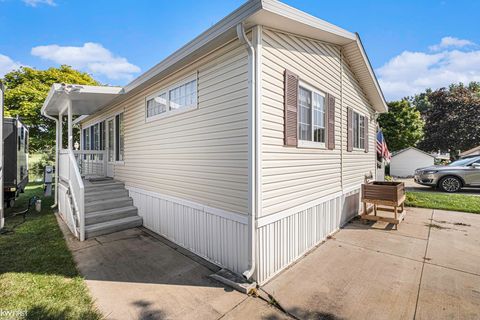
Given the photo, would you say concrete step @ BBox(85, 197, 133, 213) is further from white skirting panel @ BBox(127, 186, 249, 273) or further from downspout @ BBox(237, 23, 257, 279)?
downspout @ BBox(237, 23, 257, 279)

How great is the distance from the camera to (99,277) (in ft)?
11.4

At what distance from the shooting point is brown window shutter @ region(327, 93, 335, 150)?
4.98m

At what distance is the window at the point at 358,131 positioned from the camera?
267 inches

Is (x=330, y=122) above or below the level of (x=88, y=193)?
above

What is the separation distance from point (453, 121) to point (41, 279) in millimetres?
34171

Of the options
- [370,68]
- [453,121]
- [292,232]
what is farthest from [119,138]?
[453,121]

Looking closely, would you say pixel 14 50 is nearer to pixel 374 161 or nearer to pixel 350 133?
pixel 350 133

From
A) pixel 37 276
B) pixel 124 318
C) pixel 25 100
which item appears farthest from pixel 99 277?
pixel 25 100

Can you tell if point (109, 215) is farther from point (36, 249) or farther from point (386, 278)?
point (386, 278)

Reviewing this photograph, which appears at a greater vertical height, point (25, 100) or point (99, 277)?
point (25, 100)

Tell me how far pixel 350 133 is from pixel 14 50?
21.4m

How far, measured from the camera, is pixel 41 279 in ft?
10.9

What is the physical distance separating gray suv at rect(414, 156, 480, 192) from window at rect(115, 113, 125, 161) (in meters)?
13.5

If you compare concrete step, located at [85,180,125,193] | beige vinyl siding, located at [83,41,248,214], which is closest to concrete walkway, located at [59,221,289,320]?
beige vinyl siding, located at [83,41,248,214]
